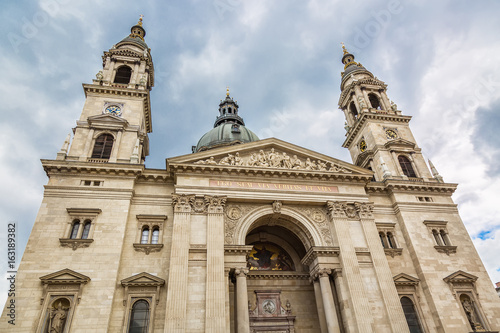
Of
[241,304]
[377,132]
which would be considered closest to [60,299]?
[241,304]

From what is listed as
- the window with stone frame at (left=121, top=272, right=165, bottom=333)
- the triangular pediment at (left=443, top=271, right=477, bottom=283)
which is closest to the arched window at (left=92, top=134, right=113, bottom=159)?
the window with stone frame at (left=121, top=272, right=165, bottom=333)

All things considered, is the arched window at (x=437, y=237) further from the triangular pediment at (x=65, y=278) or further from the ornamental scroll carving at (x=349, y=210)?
the triangular pediment at (x=65, y=278)

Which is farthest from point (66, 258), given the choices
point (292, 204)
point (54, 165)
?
point (292, 204)

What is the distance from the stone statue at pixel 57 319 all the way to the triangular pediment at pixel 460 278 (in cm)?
2383

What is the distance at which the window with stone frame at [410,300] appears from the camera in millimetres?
21469

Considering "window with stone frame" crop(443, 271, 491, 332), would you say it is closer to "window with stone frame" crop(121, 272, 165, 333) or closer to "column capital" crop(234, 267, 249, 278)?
"column capital" crop(234, 267, 249, 278)

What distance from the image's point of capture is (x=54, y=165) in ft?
71.5

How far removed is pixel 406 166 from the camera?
30.4 meters

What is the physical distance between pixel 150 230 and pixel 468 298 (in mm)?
22118

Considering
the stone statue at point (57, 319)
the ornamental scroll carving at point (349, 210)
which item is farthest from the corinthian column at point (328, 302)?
the stone statue at point (57, 319)

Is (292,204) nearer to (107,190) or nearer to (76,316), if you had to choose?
(107,190)

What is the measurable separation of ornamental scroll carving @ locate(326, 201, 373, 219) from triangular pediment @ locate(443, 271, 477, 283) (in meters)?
6.44

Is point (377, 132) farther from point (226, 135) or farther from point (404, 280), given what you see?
point (226, 135)

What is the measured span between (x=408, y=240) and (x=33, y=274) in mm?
24536
